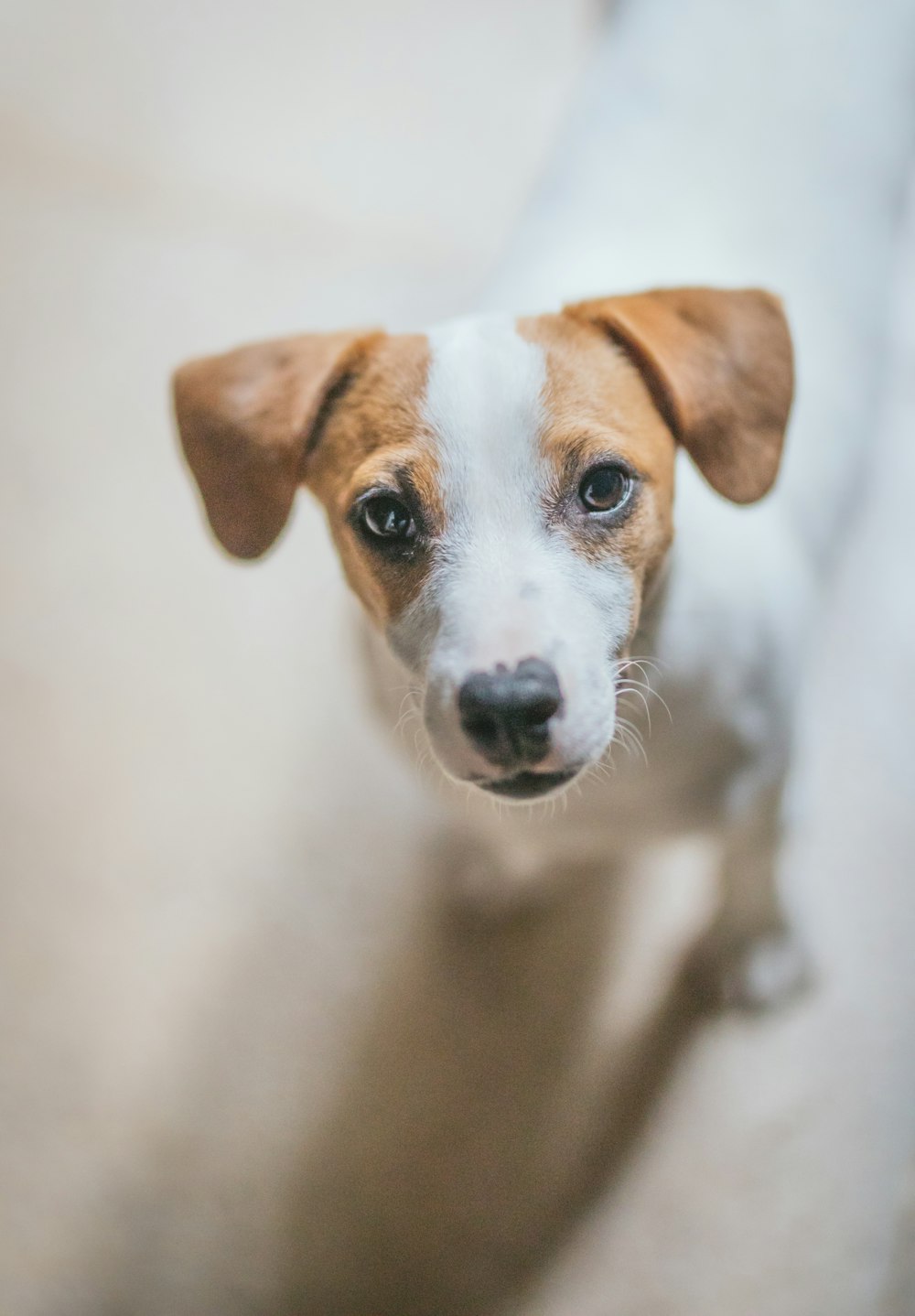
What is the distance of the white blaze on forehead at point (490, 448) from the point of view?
109 cm

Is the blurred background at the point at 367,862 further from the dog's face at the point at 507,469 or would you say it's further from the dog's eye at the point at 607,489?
the dog's eye at the point at 607,489

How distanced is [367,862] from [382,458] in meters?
1.02

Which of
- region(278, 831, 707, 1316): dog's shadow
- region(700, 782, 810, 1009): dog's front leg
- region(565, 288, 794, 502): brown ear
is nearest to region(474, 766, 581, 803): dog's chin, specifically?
region(565, 288, 794, 502): brown ear

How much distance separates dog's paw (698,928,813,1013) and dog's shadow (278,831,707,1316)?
0.16 feet

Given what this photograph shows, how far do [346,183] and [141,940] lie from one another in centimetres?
203

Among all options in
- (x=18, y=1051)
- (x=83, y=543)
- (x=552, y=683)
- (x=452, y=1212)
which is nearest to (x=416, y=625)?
(x=552, y=683)

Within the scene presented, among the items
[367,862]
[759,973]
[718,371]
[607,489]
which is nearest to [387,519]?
[607,489]

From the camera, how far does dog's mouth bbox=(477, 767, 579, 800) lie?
3.61ft

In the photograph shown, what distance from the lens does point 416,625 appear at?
115 cm

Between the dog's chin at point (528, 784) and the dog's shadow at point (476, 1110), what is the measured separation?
0.75m

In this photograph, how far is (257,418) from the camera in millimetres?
1219

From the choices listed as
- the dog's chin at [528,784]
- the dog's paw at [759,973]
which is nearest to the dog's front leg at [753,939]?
the dog's paw at [759,973]

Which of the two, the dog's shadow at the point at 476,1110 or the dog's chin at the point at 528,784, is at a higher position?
the dog's chin at the point at 528,784

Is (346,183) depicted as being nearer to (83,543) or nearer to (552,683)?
(83,543)
